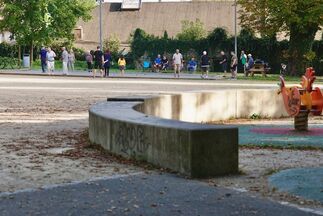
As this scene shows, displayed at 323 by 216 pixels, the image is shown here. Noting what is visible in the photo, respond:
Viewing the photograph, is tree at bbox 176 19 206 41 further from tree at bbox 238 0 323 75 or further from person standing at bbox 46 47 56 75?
person standing at bbox 46 47 56 75

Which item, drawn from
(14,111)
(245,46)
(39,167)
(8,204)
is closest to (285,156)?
(39,167)

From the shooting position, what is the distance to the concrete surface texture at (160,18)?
84.1 meters

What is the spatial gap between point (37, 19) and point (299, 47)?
22.7 meters

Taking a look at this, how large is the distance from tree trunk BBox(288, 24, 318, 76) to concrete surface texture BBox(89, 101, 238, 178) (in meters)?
36.2

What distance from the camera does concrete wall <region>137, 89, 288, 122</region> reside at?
16672 millimetres

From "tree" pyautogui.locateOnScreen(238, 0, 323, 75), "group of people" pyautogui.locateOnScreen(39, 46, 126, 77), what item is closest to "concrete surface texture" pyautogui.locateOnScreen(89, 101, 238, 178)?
"group of people" pyautogui.locateOnScreen(39, 46, 126, 77)

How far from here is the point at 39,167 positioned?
9789mm

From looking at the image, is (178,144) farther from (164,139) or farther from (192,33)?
(192,33)

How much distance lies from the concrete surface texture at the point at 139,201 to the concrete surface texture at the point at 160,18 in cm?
7512

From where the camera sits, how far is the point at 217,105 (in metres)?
18.9

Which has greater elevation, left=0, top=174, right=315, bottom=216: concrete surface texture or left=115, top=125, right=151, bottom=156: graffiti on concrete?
left=115, top=125, right=151, bottom=156: graffiti on concrete

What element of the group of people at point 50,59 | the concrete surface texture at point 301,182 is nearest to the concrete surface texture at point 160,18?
the group of people at point 50,59

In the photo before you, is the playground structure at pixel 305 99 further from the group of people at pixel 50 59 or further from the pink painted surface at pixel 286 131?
the group of people at pixel 50 59

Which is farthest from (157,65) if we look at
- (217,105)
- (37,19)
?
(217,105)
